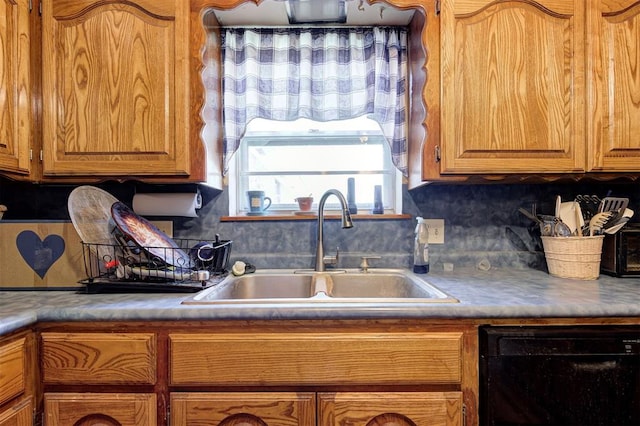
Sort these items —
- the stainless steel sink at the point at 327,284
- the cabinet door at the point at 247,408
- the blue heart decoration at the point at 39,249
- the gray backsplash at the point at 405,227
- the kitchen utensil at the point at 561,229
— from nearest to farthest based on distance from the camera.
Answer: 1. the cabinet door at the point at 247,408
2. the blue heart decoration at the point at 39,249
3. the kitchen utensil at the point at 561,229
4. the stainless steel sink at the point at 327,284
5. the gray backsplash at the point at 405,227

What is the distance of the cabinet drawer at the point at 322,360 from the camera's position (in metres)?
1.02

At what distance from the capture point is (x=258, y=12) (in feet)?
5.19

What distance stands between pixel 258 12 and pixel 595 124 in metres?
1.39

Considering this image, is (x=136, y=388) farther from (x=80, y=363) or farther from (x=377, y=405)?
(x=377, y=405)

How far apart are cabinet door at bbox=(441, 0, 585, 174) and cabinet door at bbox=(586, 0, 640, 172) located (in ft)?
0.13

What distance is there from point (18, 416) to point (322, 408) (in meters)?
0.80

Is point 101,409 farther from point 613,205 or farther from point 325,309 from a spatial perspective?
point 613,205

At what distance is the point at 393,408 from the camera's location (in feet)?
3.35

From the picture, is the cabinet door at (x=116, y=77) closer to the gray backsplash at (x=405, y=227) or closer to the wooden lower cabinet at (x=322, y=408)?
the gray backsplash at (x=405, y=227)

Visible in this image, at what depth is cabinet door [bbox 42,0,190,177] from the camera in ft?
4.37

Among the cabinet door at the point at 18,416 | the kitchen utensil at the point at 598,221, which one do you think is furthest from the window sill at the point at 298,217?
the cabinet door at the point at 18,416

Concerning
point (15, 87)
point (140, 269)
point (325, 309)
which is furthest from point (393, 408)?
point (15, 87)

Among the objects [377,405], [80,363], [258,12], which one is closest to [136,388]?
[80,363]

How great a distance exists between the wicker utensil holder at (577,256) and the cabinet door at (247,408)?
3.63 ft
